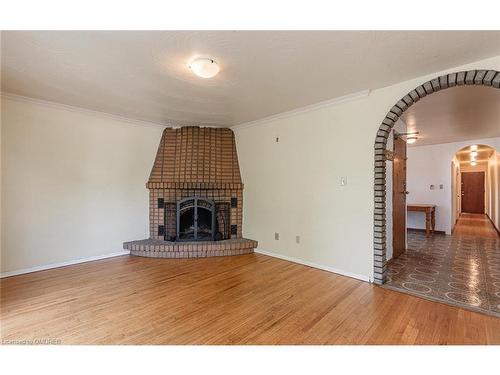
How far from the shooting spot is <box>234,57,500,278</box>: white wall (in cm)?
287

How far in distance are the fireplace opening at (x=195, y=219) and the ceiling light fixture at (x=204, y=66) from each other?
242cm

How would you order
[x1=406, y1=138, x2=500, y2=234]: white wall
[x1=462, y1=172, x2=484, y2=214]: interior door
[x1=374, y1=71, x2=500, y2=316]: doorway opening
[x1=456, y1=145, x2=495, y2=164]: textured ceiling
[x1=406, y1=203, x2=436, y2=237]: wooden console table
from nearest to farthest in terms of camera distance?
[x1=374, y1=71, x2=500, y2=316]: doorway opening < [x1=406, y1=203, x2=436, y2=237]: wooden console table < [x1=406, y1=138, x2=500, y2=234]: white wall < [x1=456, y1=145, x2=495, y2=164]: textured ceiling < [x1=462, y1=172, x2=484, y2=214]: interior door

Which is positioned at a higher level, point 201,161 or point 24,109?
point 24,109

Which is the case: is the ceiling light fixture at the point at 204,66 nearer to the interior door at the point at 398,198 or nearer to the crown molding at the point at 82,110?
the crown molding at the point at 82,110

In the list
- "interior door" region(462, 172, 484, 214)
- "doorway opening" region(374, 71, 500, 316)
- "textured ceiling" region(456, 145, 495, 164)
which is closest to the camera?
"doorway opening" region(374, 71, 500, 316)

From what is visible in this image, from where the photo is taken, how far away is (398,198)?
3.90m

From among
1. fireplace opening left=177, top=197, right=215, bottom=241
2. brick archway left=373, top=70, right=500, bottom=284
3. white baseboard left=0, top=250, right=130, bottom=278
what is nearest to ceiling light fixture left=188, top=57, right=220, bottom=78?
brick archway left=373, top=70, right=500, bottom=284

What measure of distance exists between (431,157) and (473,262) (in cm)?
341

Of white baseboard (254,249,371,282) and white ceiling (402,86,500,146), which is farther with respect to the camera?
white ceiling (402,86,500,146)

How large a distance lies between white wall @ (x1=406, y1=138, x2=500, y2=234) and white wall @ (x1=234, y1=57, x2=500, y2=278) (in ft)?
14.7

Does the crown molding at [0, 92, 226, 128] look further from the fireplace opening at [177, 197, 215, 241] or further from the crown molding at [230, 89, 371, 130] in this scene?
the fireplace opening at [177, 197, 215, 241]
